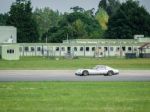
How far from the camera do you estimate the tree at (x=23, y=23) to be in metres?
152

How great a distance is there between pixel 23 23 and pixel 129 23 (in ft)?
111

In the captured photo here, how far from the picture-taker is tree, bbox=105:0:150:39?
154 m

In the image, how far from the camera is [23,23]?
154125 millimetres

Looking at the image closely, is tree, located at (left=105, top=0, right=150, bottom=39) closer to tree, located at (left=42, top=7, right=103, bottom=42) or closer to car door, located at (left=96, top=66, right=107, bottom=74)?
tree, located at (left=42, top=7, right=103, bottom=42)

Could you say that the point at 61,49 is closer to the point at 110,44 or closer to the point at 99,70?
the point at 110,44

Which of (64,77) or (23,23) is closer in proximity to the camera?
(64,77)

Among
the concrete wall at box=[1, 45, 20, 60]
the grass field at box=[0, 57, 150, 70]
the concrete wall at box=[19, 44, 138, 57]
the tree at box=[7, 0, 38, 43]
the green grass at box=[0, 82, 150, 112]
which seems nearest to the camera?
the green grass at box=[0, 82, 150, 112]

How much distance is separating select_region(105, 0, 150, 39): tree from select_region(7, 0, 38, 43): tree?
82.3 feet

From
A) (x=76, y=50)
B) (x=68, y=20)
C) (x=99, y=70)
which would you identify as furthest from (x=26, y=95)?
(x=68, y=20)

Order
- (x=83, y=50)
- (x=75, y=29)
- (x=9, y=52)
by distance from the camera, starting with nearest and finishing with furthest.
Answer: (x=9, y=52), (x=83, y=50), (x=75, y=29)

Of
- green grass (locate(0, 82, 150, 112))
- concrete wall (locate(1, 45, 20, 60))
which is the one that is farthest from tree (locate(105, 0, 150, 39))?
green grass (locate(0, 82, 150, 112))

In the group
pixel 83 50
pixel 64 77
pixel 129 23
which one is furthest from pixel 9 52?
pixel 129 23

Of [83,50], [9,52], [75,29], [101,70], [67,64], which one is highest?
[75,29]

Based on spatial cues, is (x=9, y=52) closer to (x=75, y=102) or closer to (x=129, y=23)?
(x=129, y=23)
